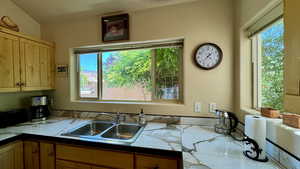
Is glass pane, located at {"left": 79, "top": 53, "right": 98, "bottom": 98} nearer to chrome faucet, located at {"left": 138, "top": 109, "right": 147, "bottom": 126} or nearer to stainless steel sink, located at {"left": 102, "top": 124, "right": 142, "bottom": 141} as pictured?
stainless steel sink, located at {"left": 102, "top": 124, "right": 142, "bottom": 141}

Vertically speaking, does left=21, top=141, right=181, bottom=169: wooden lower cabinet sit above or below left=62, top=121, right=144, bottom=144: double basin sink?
below

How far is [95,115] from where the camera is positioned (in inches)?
77.6

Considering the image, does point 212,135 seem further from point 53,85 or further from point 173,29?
point 53,85

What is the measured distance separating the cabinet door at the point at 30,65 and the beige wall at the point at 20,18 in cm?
40

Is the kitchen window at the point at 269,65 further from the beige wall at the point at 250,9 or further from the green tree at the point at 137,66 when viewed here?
the green tree at the point at 137,66

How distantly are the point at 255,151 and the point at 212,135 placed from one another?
433mm

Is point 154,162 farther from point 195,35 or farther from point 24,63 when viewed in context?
point 24,63

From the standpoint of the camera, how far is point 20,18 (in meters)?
1.91

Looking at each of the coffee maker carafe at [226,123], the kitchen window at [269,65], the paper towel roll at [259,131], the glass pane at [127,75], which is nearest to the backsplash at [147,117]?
the coffee maker carafe at [226,123]

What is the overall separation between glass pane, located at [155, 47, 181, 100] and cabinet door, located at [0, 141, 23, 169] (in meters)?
1.65

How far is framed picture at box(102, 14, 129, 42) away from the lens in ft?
5.92

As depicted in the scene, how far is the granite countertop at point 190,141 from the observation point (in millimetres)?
849

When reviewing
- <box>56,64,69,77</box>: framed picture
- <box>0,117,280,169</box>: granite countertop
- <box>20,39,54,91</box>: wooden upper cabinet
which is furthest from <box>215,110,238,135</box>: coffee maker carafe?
<box>20,39,54,91</box>: wooden upper cabinet

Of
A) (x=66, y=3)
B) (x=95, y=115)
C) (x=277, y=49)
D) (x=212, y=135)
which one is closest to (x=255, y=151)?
(x=212, y=135)
